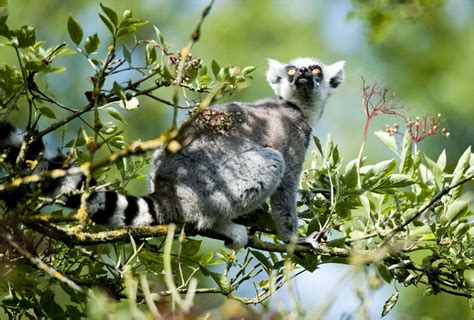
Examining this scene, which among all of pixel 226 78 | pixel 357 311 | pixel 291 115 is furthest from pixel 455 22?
pixel 357 311

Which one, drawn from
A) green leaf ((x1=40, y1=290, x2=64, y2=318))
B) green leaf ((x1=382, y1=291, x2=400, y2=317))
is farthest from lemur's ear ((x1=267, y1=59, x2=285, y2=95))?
green leaf ((x1=40, y1=290, x2=64, y2=318))

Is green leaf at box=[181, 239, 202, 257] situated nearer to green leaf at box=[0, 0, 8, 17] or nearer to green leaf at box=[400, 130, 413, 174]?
green leaf at box=[0, 0, 8, 17]

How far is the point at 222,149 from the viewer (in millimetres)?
4945

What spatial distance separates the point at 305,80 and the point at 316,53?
773cm

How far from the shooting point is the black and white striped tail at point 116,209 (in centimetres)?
365

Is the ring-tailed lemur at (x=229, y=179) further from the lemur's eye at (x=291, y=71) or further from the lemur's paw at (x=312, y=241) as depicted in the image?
the lemur's eye at (x=291, y=71)

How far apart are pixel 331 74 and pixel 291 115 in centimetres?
103

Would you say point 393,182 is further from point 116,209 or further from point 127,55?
point 127,55

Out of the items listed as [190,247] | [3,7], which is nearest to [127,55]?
[3,7]

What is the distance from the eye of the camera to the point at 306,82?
636 centimetres

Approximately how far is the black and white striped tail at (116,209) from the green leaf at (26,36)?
89 centimetres

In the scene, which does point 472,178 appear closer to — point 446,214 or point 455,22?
point 446,214

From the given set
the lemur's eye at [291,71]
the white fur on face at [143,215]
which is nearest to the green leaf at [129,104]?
the white fur on face at [143,215]

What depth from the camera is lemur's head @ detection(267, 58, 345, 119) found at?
20.8ft
